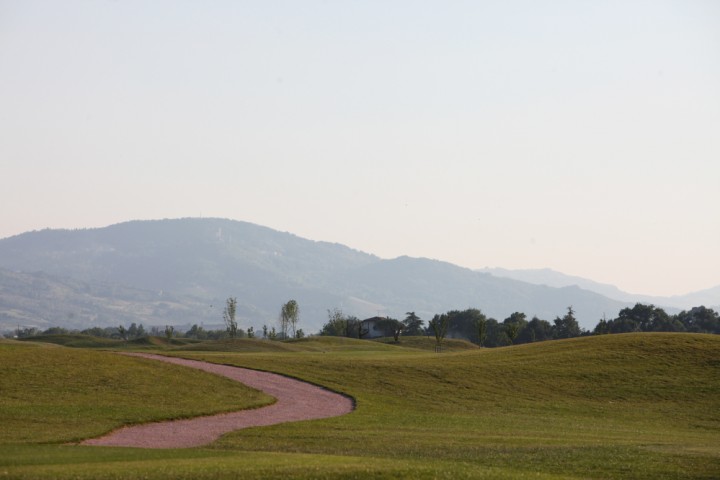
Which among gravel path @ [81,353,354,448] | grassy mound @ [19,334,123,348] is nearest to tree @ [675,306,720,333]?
grassy mound @ [19,334,123,348]

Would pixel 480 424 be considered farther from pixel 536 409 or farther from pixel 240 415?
pixel 240 415

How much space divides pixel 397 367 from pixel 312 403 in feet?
55.5

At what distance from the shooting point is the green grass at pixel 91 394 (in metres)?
42.8

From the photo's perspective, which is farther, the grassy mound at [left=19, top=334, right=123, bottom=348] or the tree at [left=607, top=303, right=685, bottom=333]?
the tree at [left=607, top=303, right=685, bottom=333]

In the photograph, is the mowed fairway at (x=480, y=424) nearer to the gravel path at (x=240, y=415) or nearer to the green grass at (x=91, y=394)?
the green grass at (x=91, y=394)

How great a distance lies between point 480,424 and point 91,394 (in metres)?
22.2

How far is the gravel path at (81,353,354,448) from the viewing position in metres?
40.6

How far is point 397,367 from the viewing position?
234ft

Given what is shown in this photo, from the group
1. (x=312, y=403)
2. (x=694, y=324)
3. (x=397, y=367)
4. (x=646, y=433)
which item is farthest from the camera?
(x=694, y=324)

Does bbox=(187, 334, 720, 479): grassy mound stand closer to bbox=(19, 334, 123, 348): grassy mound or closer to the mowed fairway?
the mowed fairway

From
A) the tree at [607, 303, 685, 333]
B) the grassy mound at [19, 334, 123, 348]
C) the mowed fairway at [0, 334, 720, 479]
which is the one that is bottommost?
the mowed fairway at [0, 334, 720, 479]

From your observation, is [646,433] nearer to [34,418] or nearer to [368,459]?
[368,459]

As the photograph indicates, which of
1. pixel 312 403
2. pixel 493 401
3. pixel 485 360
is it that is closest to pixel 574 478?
pixel 312 403

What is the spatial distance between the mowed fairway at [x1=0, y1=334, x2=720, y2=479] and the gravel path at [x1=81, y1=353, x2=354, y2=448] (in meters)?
1.44
